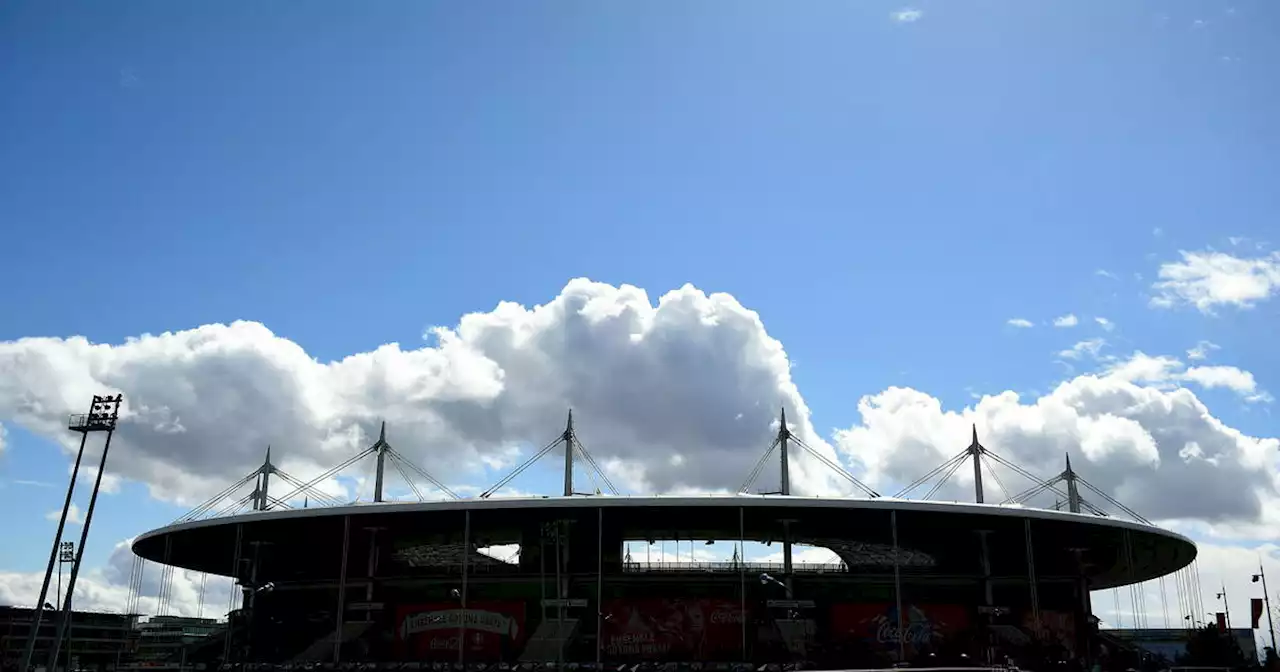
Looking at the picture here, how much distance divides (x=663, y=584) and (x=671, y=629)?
11.1ft

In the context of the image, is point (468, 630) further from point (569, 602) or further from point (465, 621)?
point (569, 602)

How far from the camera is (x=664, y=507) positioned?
Result: 63.6m

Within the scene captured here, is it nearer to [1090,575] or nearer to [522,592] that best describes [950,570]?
[1090,575]

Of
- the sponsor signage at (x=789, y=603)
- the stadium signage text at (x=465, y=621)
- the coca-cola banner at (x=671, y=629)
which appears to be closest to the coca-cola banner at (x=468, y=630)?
the stadium signage text at (x=465, y=621)

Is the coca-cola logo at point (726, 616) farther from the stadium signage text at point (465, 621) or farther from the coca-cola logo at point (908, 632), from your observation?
the stadium signage text at point (465, 621)

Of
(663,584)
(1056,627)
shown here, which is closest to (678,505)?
(663,584)

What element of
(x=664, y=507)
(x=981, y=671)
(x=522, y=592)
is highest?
(x=664, y=507)

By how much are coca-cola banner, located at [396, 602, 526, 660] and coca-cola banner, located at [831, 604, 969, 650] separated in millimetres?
20870

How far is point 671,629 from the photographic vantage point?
6825 cm

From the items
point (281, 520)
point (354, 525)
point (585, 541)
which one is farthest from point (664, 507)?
point (281, 520)

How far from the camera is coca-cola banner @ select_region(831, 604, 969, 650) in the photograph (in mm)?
67938

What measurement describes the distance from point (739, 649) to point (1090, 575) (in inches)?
1359

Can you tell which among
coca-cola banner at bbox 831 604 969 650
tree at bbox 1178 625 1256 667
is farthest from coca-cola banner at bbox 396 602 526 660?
tree at bbox 1178 625 1256 667

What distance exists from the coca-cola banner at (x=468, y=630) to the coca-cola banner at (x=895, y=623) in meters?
20.9
